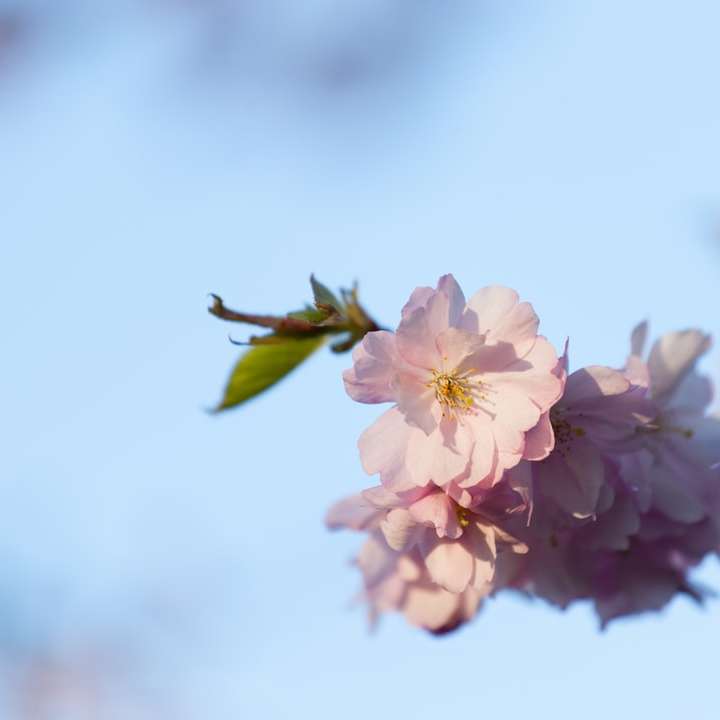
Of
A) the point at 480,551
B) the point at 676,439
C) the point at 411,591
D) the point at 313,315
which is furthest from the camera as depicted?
the point at 411,591

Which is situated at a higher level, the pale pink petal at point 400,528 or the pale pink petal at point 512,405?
the pale pink petal at point 512,405

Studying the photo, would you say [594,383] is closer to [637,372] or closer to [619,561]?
[637,372]

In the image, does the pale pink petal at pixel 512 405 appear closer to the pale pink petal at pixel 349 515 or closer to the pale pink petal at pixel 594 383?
the pale pink petal at pixel 594 383

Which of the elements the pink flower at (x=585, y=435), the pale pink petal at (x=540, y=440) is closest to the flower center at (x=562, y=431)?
the pink flower at (x=585, y=435)

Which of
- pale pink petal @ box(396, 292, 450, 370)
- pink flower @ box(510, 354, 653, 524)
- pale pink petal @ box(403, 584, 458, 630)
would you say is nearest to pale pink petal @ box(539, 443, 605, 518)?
pink flower @ box(510, 354, 653, 524)

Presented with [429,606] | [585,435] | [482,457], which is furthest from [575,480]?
[429,606]

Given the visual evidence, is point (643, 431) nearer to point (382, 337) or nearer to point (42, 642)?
point (382, 337)

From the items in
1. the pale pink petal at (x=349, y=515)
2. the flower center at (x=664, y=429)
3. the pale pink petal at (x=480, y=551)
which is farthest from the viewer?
the pale pink petal at (x=349, y=515)
